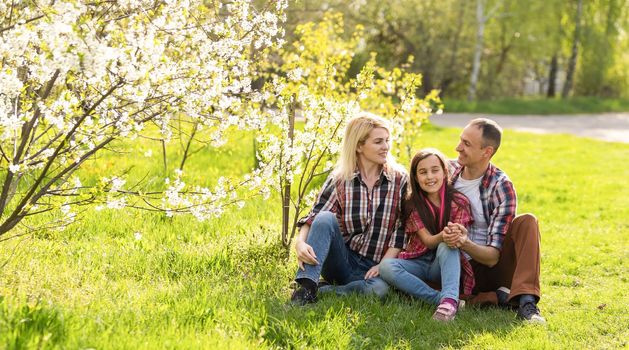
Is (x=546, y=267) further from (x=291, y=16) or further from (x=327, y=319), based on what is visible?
(x=291, y=16)

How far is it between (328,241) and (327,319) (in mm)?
646

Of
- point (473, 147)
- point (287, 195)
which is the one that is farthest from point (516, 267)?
point (287, 195)

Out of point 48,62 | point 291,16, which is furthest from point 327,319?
point 291,16

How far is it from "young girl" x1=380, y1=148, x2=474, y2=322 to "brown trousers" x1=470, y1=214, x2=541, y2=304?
0.57 ft

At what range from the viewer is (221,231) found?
19.3ft

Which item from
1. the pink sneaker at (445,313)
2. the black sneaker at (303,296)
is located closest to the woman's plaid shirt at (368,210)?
the black sneaker at (303,296)

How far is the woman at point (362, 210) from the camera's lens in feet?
15.4

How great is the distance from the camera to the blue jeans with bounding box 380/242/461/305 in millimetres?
4449

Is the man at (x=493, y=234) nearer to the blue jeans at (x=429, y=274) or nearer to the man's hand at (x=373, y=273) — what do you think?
the blue jeans at (x=429, y=274)

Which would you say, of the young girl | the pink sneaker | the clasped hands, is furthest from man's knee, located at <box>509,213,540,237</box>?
the pink sneaker

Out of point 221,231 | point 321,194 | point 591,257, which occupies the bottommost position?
point 591,257

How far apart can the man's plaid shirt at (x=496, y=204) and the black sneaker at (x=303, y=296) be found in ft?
3.76

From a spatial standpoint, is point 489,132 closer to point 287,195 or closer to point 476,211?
point 476,211

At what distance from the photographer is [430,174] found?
15.1 feet
